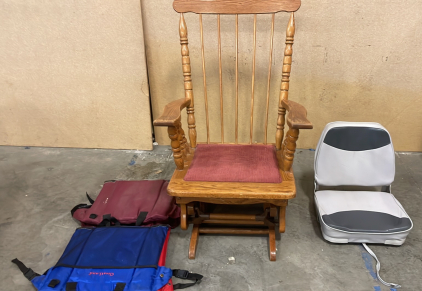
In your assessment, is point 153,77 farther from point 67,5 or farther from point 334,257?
point 334,257

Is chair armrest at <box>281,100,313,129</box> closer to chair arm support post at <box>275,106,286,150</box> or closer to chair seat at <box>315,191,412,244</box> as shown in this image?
chair arm support post at <box>275,106,286,150</box>

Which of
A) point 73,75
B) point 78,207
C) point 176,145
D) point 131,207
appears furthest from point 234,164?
point 73,75

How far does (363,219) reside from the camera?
152cm

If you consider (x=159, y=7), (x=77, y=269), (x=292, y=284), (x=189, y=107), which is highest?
(x=159, y=7)

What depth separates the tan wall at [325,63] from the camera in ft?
6.73

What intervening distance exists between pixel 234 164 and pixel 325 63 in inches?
50.0

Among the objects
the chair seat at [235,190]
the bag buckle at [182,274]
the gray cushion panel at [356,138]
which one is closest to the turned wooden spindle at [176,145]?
the chair seat at [235,190]

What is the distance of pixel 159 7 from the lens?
2141 millimetres

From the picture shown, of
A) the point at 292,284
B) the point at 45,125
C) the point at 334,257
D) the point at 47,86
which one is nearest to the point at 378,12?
the point at 334,257

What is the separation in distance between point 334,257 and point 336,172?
0.49 m

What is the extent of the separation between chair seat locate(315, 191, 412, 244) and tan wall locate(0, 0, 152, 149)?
1.61 metres

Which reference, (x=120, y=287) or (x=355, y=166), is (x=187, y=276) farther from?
(x=355, y=166)

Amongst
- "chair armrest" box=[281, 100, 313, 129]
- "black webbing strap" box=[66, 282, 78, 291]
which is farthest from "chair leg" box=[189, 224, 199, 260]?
"chair armrest" box=[281, 100, 313, 129]

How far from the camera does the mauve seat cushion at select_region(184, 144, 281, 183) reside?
1.36m
